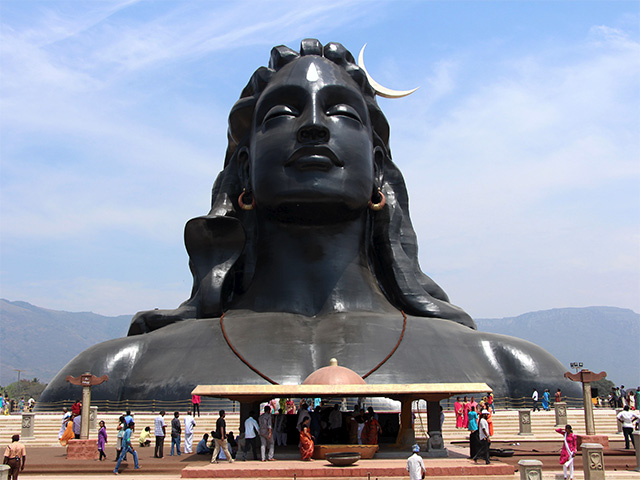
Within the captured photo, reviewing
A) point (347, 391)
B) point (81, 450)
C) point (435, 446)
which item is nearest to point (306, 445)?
point (347, 391)

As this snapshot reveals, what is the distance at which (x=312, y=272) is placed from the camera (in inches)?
928

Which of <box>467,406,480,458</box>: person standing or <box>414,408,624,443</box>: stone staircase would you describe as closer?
<box>467,406,480,458</box>: person standing

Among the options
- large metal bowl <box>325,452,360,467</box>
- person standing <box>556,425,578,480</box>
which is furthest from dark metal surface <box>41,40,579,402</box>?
person standing <box>556,425,578,480</box>

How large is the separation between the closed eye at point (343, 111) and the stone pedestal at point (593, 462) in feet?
46.6

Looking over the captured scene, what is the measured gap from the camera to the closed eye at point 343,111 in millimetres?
23359

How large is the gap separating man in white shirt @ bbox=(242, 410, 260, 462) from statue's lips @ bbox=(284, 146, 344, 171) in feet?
34.5

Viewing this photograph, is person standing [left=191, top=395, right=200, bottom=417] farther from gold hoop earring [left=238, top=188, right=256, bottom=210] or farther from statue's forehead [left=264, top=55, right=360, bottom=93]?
statue's forehead [left=264, top=55, right=360, bottom=93]

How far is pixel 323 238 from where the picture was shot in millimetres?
23828

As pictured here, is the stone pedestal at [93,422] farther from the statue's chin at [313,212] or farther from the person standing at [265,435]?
the statue's chin at [313,212]

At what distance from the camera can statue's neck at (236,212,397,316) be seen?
23.2 meters

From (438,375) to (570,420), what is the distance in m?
4.06

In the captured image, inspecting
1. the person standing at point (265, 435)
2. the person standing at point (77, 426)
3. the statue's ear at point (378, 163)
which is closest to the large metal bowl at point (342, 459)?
the person standing at point (265, 435)

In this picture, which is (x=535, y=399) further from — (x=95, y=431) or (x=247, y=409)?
(x=95, y=431)

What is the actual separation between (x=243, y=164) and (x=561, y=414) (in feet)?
41.9
